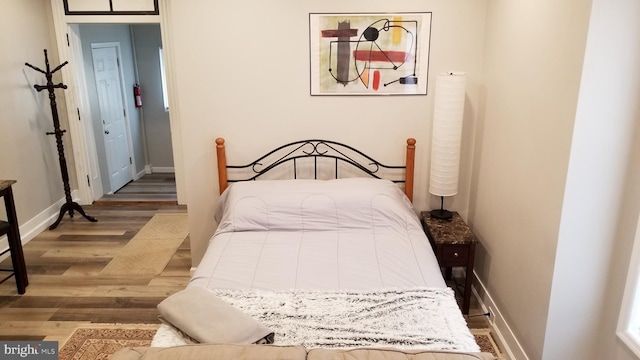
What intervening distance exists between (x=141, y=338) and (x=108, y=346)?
195 mm

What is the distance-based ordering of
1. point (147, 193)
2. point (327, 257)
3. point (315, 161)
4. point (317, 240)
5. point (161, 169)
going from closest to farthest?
1. point (327, 257)
2. point (317, 240)
3. point (315, 161)
4. point (147, 193)
5. point (161, 169)

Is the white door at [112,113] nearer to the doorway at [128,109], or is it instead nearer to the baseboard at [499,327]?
the doorway at [128,109]

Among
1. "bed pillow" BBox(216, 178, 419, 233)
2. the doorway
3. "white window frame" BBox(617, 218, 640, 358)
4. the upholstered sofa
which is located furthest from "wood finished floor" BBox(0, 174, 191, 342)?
"white window frame" BBox(617, 218, 640, 358)

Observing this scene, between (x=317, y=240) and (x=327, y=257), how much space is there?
0.23 m

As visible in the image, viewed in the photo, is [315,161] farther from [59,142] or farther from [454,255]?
[59,142]

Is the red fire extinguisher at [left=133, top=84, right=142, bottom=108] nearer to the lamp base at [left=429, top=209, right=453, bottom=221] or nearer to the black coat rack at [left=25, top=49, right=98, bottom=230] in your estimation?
the black coat rack at [left=25, top=49, right=98, bottom=230]

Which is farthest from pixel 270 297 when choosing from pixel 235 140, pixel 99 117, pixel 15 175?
pixel 99 117

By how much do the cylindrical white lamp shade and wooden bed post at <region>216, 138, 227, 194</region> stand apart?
151 centimetres

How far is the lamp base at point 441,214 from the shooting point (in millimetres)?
3434

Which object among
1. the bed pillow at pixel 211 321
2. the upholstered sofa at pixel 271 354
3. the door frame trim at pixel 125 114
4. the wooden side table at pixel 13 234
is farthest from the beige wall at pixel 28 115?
the upholstered sofa at pixel 271 354

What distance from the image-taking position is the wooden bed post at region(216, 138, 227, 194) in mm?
3482

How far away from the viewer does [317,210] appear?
3.18 meters

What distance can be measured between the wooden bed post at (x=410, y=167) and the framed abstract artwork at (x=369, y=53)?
14.5 inches

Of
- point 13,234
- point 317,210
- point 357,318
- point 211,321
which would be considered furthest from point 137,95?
point 357,318
